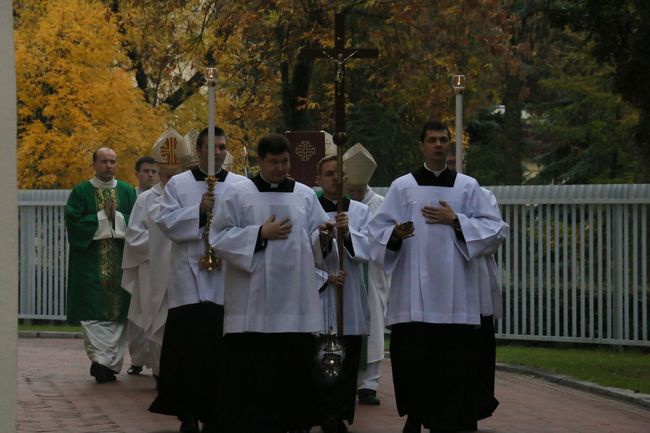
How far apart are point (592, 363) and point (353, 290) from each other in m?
5.48

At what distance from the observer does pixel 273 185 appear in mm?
10359

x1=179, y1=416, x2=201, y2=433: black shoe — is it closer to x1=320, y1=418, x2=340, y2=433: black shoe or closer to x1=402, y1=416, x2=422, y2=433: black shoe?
x1=320, y1=418, x2=340, y2=433: black shoe

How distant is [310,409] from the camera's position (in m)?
10.4

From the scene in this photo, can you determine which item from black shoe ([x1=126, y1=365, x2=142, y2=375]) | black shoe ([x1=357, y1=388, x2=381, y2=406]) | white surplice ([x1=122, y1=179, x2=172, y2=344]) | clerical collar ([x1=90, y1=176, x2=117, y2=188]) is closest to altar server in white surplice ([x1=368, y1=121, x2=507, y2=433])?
black shoe ([x1=357, y1=388, x2=381, y2=406])

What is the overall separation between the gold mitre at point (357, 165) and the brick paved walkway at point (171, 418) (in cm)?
181

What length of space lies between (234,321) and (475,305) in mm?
1777

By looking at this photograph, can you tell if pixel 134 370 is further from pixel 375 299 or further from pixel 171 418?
pixel 171 418

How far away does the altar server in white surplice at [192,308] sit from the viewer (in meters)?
11.4

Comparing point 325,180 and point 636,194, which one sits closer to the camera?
point 325,180

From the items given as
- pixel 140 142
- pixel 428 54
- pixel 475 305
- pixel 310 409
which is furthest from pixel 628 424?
pixel 140 142

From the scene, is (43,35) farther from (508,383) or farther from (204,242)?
(204,242)

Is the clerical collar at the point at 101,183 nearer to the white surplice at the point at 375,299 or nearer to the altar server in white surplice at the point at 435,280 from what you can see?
the white surplice at the point at 375,299

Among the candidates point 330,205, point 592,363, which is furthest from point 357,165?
point 592,363

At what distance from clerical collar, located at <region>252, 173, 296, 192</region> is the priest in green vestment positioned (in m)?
5.68
